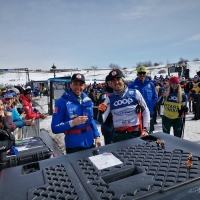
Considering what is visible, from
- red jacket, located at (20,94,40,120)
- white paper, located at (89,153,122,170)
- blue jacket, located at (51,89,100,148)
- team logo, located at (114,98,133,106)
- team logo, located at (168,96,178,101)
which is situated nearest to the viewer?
white paper, located at (89,153,122,170)

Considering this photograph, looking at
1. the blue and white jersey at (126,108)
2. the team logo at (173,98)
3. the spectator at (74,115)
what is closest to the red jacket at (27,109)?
the spectator at (74,115)

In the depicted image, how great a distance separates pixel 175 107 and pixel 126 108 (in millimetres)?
2177

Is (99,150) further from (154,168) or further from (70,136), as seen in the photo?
(70,136)

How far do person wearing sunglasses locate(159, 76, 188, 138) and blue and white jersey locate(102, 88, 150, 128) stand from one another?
1933mm

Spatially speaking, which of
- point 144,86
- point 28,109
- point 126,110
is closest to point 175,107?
point 144,86

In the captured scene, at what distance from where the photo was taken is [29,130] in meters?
5.50

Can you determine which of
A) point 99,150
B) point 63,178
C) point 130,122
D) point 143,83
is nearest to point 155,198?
point 63,178

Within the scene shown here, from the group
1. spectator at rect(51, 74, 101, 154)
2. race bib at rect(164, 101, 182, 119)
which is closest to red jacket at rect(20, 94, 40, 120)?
spectator at rect(51, 74, 101, 154)

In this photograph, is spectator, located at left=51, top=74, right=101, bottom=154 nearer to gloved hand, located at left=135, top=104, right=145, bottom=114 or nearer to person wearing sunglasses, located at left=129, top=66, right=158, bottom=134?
gloved hand, located at left=135, top=104, right=145, bottom=114

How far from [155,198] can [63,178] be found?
0.50 m

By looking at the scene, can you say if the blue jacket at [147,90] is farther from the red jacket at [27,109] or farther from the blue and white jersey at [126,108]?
the red jacket at [27,109]

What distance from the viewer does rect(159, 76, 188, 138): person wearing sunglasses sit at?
417 cm

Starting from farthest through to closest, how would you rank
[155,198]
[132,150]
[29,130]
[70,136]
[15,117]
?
1. [29,130]
2. [15,117]
3. [70,136]
4. [132,150]
5. [155,198]

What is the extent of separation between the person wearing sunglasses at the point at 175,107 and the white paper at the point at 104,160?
3384mm
